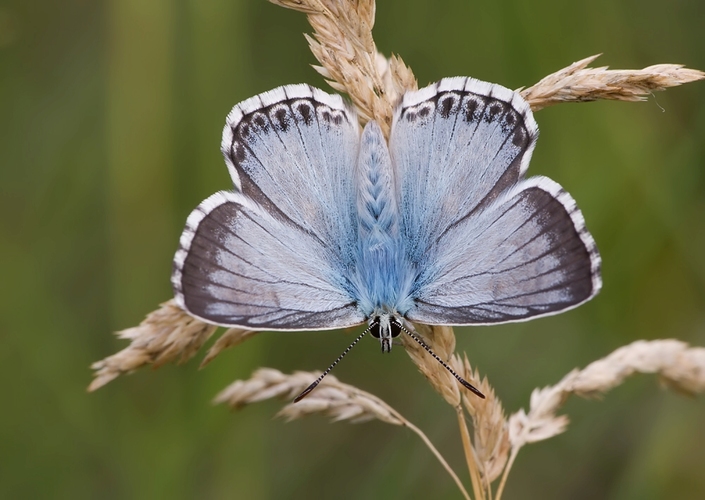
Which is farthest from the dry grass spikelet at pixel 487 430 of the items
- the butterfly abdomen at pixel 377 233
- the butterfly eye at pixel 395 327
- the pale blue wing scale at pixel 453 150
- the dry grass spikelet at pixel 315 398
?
the pale blue wing scale at pixel 453 150

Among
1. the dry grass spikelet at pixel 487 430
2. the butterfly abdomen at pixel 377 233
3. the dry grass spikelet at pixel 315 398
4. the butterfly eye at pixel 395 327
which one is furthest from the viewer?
the butterfly abdomen at pixel 377 233

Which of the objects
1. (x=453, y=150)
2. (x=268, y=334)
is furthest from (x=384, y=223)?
(x=268, y=334)

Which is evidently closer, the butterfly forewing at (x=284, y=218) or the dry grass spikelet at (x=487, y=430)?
the dry grass spikelet at (x=487, y=430)

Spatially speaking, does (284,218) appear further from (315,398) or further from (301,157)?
(315,398)

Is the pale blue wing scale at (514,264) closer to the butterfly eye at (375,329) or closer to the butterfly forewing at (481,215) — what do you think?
the butterfly forewing at (481,215)

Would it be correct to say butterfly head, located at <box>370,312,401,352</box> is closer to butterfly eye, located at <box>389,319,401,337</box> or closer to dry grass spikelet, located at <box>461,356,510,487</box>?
butterfly eye, located at <box>389,319,401,337</box>

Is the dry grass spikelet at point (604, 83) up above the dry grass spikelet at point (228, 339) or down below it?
above

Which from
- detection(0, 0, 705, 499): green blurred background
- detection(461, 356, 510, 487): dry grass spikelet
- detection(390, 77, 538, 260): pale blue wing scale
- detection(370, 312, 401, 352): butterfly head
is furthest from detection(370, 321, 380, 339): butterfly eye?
detection(0, 0, 705, 499): green blurred background
